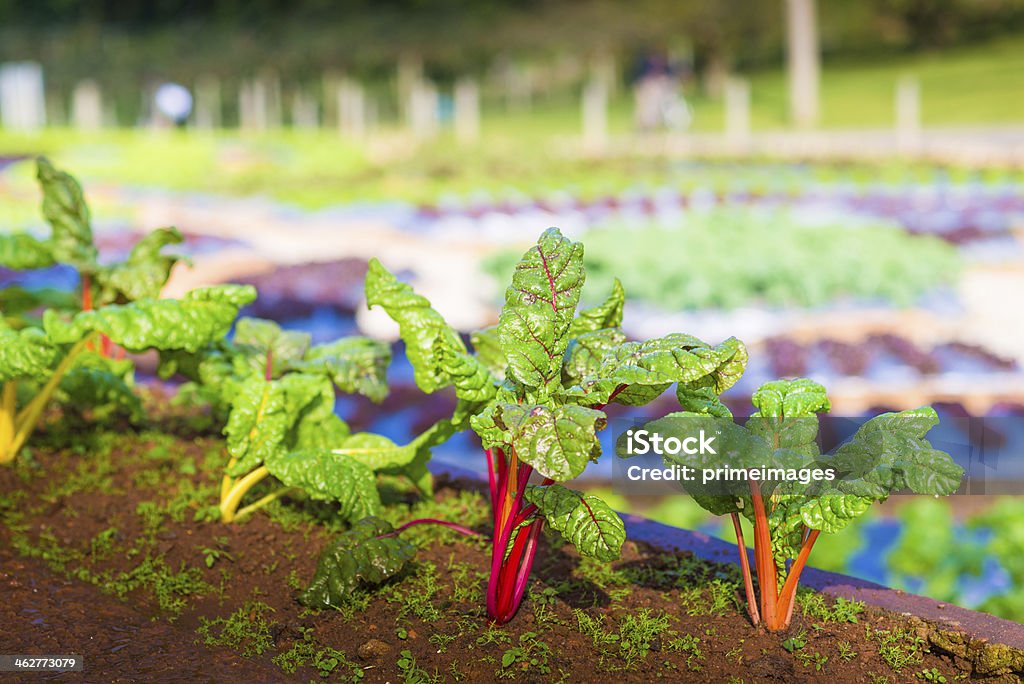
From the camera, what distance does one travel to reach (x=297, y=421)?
2.89 meters

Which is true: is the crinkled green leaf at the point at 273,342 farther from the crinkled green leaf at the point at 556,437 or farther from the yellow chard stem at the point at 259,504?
the crinkled green leaf at the point at 556,437

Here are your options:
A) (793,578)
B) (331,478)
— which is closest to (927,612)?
(793,578)

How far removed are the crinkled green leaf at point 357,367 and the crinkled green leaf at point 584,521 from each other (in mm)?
776

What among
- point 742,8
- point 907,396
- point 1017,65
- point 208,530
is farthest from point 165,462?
point 742,8

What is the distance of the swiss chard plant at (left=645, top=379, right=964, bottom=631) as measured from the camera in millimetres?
2102

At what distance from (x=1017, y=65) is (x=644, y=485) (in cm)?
2124

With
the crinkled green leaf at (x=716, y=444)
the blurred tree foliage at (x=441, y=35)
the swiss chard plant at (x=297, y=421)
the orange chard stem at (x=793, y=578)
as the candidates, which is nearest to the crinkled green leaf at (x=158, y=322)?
the swiss chard plant at (x=297, y=421)

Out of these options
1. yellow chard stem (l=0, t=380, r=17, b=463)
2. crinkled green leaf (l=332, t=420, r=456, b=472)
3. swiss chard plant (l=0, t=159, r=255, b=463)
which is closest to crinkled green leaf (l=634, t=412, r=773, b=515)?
crinkled green leaf (l=332, t=420, r=456, b=472)

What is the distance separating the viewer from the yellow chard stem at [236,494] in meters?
2.81

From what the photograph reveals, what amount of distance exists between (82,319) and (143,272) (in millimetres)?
480

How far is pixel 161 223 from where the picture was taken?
10.6m

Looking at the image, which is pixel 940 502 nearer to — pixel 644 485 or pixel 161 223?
pixel 644 485

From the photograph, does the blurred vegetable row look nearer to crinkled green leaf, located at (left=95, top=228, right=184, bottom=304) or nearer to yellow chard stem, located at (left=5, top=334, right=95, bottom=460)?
yellow chard stem, located at (left=5, top=334, right=95, bottom=460)

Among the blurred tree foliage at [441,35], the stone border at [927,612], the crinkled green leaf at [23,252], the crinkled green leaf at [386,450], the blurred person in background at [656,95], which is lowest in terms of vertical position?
the stone border at [927,612]
